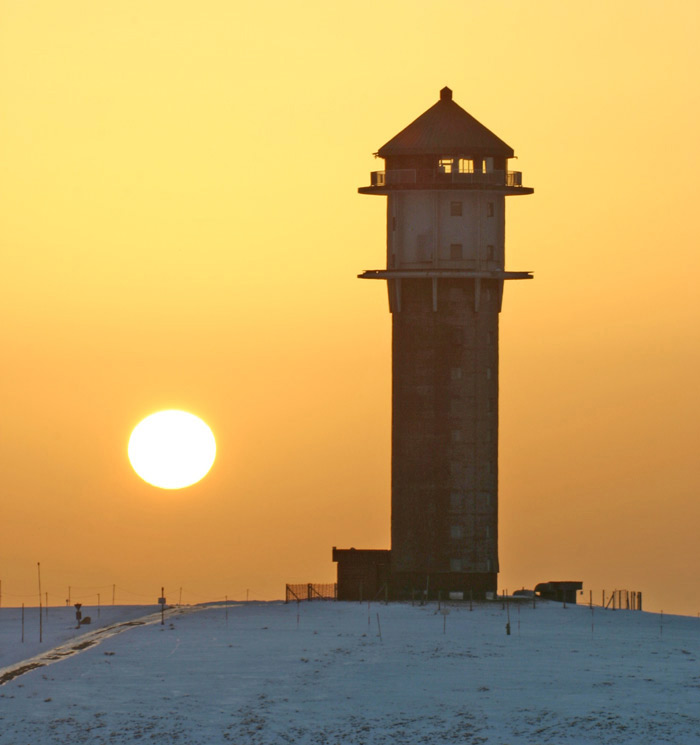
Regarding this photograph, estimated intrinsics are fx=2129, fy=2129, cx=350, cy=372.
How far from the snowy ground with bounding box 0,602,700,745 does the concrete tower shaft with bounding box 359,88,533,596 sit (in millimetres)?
14362

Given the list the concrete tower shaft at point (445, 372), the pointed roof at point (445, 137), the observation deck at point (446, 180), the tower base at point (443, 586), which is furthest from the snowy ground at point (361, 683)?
the pointed roof at point (445, 137)

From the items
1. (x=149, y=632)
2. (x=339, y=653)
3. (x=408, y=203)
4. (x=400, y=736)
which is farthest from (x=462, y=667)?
(x=408, y=203)

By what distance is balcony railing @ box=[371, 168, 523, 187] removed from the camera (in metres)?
126

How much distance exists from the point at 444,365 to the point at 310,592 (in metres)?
17.3

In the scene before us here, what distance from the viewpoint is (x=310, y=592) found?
130 meters

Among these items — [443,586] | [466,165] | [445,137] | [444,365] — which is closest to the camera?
[444,365]

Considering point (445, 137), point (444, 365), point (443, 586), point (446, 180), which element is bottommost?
point (443, 586)

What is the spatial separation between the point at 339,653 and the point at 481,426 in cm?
3365

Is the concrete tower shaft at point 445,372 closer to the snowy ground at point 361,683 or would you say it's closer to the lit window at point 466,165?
the lit window at point 466,165

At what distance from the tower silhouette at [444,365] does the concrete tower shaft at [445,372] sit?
0.06 meters

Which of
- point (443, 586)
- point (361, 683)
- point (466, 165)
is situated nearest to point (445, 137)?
point (466, 165)

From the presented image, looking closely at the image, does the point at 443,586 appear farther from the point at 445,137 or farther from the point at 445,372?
the point at 445,137

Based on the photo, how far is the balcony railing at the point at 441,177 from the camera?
414 feet

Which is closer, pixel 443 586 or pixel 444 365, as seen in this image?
pixel 444 365
